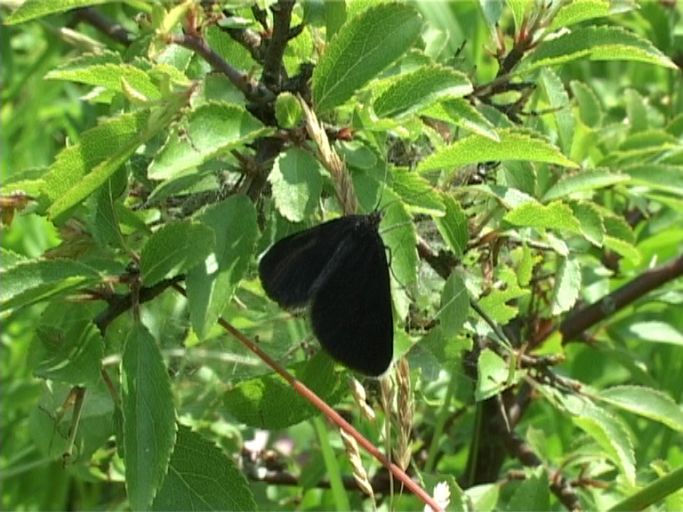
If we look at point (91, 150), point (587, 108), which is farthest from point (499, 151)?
point (587, 108)

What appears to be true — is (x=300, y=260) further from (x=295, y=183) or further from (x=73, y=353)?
(x=73, y=353)

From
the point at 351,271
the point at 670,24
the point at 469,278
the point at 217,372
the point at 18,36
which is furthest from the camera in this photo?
the point at 18,36

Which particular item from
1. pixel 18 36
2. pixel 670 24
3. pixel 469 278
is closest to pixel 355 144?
pixel 469 278

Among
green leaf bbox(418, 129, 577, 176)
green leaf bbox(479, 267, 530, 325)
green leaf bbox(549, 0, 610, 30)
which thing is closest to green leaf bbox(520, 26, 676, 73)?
green leaf bbox(549, 0, 610, 30)

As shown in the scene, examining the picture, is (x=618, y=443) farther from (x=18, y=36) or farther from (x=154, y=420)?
(x=18, y=36)

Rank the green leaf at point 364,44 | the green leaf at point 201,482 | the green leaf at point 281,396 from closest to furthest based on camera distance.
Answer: the green leaf at point 364,44 < the green leaf at point 201,482 < the green leaf at point 281,396

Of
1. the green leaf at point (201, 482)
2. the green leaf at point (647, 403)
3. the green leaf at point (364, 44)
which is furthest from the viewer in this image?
the green leaf at point (647, 403)

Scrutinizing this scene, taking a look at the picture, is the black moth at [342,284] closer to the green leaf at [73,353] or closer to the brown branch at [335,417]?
the brown branch at [335,417]

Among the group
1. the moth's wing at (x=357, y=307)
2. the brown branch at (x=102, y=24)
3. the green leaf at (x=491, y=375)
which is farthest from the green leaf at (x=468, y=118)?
the brown branch at (x=102, y=24)
